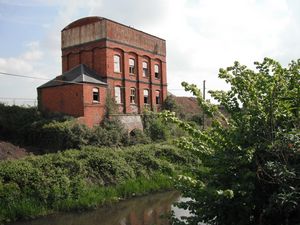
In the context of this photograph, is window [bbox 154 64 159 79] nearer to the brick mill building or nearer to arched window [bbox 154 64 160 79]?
arched window [bbox 154 64 160 79]

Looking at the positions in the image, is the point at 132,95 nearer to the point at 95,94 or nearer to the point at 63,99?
the point at 95,94

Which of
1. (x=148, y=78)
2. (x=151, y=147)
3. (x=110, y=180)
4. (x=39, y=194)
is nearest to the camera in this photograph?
(x=39, y=194)

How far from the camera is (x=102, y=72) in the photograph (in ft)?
100

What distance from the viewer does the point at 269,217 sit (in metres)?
4.23

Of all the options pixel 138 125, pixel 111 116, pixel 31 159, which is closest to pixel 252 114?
pixel 31 159

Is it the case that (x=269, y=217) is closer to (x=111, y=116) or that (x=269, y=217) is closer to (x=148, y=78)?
(x=111, y=116)

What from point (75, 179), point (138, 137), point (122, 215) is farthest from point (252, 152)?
point (138, 137)

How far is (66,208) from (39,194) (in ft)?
3.85

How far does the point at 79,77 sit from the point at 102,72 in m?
2.65

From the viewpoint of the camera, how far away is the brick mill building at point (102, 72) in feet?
91.9

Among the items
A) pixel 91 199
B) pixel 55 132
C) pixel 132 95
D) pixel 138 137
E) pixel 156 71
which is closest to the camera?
pixel 91 199

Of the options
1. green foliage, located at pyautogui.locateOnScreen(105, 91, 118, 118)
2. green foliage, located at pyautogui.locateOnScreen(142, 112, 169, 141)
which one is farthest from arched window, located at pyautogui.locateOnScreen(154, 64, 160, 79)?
green foliage, located at pyautogui.locateOnScreen(105, 91, 118, 118)

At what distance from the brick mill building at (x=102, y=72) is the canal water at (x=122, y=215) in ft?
39.5

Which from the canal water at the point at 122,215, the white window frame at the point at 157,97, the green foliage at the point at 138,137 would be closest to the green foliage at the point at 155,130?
the green foliage at the point at 138,137
